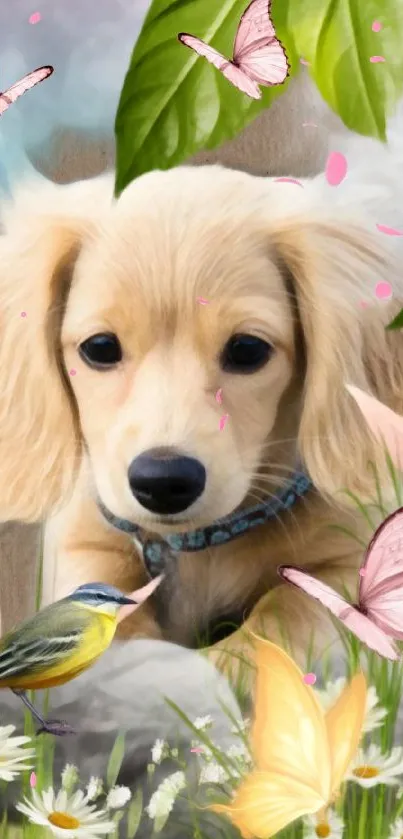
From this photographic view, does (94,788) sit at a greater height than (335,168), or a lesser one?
lesser

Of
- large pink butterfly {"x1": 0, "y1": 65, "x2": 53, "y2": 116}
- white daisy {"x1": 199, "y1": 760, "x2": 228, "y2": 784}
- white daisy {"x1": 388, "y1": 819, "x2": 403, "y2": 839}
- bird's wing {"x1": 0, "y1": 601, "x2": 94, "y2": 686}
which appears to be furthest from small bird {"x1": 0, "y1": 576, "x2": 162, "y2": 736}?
large pink butterfly {"x1": 0, "y1": 65, "x2": 53, "y2": 116}

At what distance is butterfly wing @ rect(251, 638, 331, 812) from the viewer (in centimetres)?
56

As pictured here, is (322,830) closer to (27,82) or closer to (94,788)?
(94,788)

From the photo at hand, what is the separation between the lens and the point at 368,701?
569mm

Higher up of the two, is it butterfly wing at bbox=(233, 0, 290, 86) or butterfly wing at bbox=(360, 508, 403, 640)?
butterfly wing at bbox=(233, 0, 290, 86)

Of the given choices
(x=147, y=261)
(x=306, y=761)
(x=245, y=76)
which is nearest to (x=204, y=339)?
(x=147, y=261)

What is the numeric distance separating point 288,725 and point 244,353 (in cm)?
25

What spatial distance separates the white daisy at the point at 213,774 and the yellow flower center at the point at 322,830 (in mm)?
68

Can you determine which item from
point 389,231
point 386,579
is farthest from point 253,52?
point 386,579

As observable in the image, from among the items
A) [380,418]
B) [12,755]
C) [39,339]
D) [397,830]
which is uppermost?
[39,339]

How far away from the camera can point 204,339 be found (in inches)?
21.2

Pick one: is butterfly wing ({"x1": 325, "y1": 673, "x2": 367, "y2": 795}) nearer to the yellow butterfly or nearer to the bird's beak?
the yellow butterfly

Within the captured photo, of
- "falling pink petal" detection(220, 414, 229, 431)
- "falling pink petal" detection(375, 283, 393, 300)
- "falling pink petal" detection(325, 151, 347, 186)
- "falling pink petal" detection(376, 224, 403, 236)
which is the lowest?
"falling pink petal" detection(220, 414, 229, 431)

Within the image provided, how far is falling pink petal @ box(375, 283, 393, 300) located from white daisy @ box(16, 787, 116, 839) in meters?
0.39
